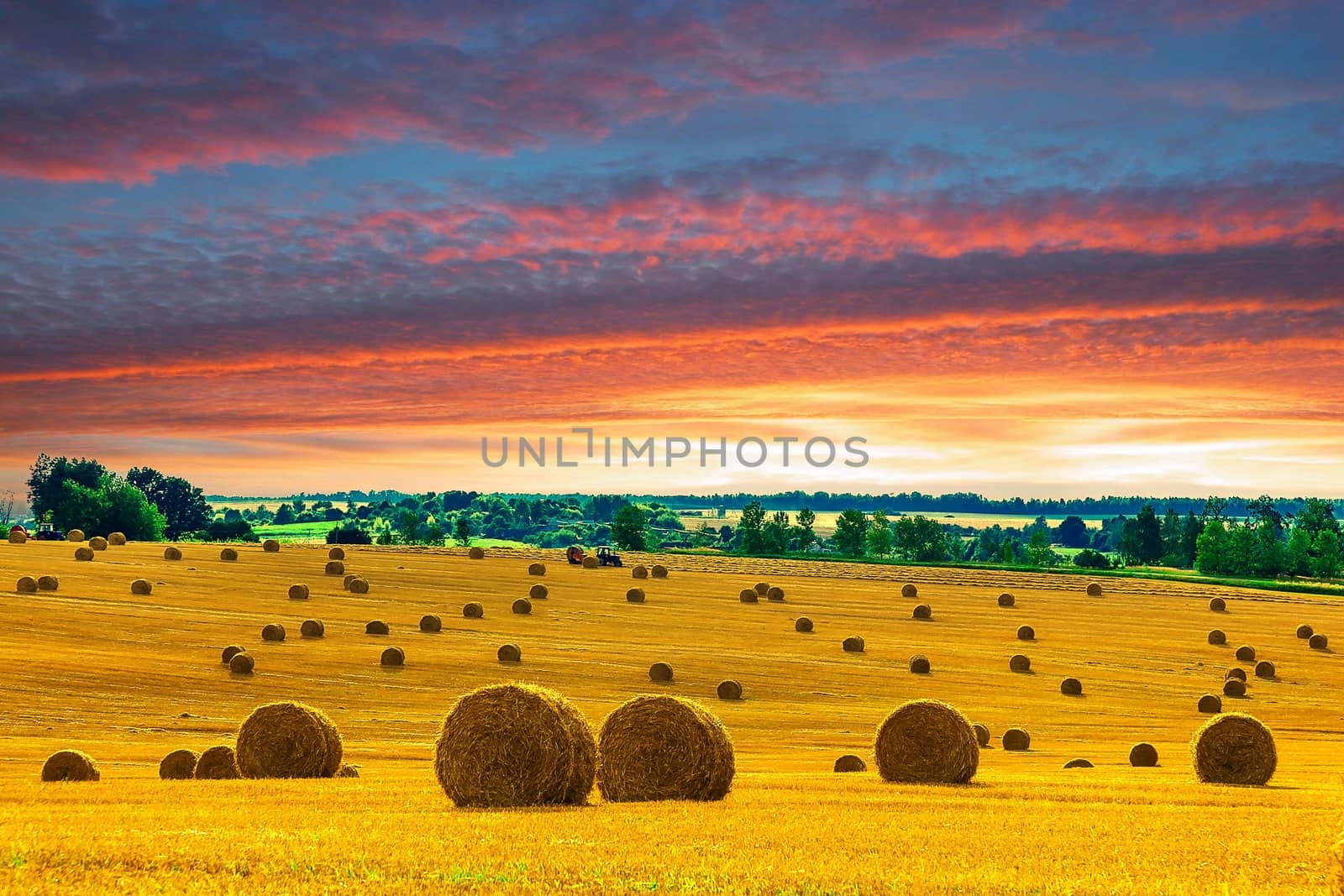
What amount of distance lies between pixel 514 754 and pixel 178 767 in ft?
40.5

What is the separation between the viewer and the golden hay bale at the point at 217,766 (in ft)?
92.9

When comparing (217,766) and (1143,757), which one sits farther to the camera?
(1143,757)

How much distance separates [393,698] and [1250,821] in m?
33.4

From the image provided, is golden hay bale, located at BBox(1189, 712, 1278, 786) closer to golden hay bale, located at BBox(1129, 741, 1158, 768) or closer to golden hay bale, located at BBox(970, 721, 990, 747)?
golden hay bale, located at BBox(1129, 741, 1158, 768)


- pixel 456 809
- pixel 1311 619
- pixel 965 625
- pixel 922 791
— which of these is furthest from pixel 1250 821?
pixel 1311 619

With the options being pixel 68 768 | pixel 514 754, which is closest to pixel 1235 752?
pixel 514 754

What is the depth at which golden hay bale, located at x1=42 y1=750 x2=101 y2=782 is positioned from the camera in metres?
27.1

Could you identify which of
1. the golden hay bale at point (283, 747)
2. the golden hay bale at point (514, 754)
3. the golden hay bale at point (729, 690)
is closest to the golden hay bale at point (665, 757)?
the golden hay bale at point (514, 754)

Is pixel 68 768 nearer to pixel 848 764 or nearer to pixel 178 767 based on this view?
pixel 178 767

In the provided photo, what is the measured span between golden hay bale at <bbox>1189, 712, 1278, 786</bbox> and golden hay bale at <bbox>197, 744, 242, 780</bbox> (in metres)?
24.7

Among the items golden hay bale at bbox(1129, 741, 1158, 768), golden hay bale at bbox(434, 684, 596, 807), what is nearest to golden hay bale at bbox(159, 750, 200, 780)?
golden hay bale at bbox(434, 684, 596, 807)

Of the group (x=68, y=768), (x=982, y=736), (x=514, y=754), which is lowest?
(x=982, y=736)

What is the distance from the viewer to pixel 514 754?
68.7 feet

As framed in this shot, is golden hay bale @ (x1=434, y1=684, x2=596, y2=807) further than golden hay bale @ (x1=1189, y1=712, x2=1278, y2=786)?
No
